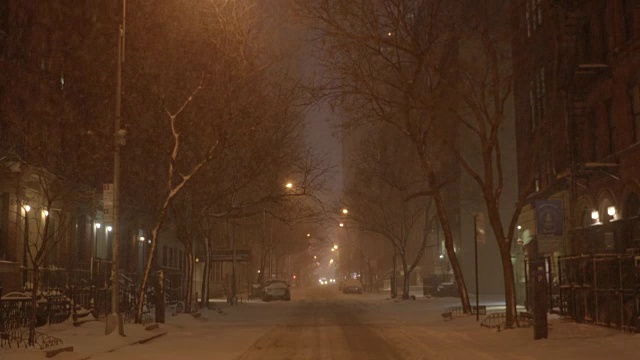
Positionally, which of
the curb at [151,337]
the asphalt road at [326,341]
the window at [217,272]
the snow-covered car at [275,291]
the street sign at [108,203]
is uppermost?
the street sign at [108,203]

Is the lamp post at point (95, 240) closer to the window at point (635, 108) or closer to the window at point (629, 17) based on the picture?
the window at point (635, 108)


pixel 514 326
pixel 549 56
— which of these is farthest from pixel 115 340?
pixel 549 56

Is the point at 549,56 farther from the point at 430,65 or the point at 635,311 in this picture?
the point at 635,311

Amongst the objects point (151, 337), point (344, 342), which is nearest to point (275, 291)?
point (151, 337)

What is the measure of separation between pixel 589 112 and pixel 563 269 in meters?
8.31

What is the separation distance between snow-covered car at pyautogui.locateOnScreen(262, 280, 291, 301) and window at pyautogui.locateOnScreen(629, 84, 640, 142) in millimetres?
33690

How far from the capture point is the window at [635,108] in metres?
26.0

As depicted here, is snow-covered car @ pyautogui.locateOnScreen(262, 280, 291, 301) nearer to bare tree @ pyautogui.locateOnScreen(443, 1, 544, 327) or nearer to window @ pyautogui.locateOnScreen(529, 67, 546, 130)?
window @ pyautogui.locateOnScreen(529, 67, 546, 130)

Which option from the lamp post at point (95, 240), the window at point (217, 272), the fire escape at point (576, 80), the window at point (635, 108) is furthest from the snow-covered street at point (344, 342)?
the window at point (217, 272)

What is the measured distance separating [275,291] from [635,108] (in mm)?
33957

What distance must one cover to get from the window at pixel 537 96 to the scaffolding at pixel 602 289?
44.6 ft

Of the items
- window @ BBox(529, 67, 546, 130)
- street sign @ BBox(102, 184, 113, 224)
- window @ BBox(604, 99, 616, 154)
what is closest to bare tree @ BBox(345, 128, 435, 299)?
window @ BBox(529, 67, 546, 130)

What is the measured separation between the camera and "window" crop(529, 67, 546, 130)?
3594 centimetres

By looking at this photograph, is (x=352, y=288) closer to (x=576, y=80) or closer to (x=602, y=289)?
(x=576, y=80)
